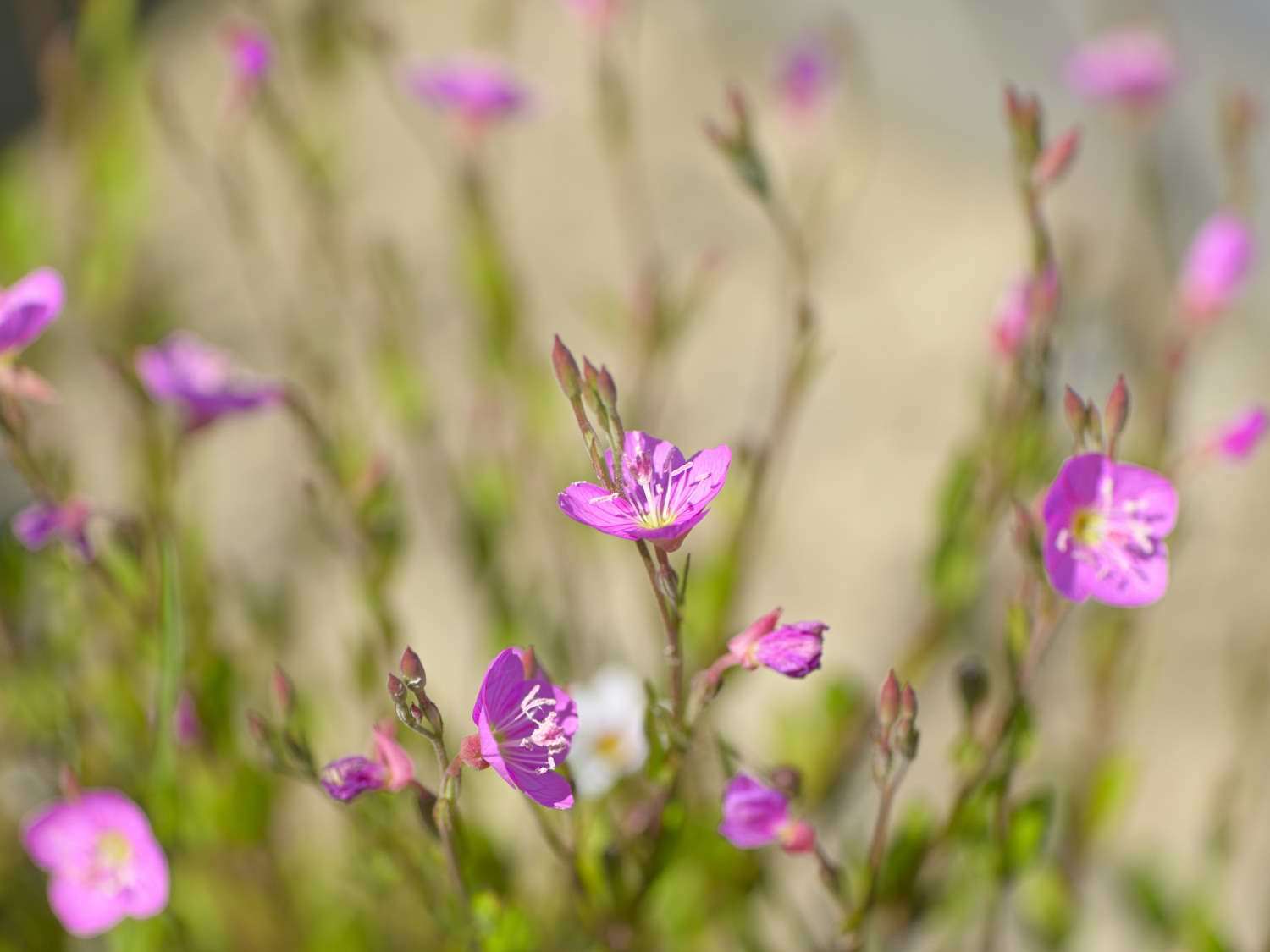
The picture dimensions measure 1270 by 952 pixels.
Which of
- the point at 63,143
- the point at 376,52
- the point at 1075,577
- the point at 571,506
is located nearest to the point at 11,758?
the point at 63,143

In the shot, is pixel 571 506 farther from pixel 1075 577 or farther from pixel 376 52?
pixel 376 52

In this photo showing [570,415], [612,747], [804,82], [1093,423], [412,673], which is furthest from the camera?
[570,415]

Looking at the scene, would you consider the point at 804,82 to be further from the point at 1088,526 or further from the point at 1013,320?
the point at 1088,526

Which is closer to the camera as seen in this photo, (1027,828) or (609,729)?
(1027,828)

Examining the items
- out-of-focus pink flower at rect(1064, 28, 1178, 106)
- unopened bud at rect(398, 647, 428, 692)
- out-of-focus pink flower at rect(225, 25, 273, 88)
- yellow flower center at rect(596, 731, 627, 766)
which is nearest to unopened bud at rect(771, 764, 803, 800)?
unopened bud at rect(398, 647, 428, 692)

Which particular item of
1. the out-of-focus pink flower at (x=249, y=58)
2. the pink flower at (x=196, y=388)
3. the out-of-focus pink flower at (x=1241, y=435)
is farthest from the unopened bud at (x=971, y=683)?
the out-of-focus pink flower at (x=249, y=58)

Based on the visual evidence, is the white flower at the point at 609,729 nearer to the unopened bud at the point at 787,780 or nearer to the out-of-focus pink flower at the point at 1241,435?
the unopened bud at the point at 787,780

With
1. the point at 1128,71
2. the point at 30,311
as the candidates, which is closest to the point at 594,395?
the point at 30,311
